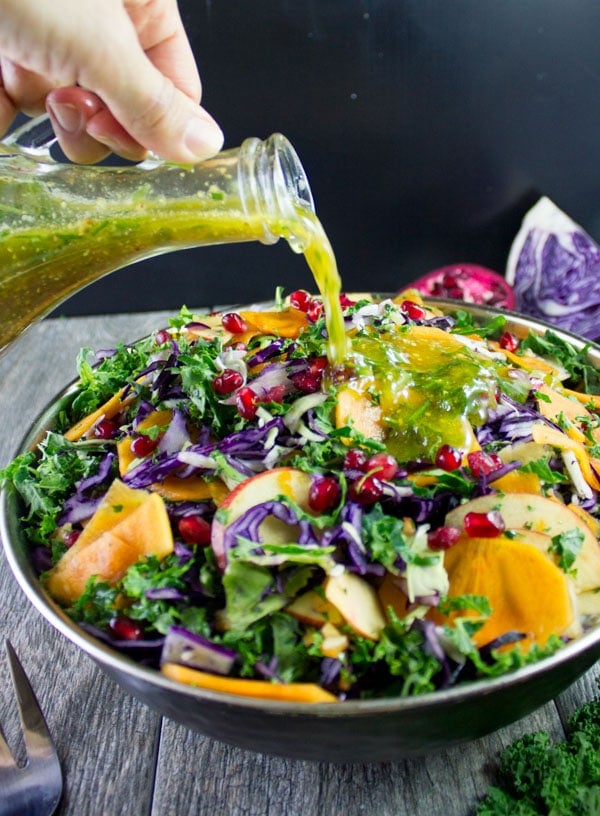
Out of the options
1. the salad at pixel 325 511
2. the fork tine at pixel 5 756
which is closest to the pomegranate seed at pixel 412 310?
the salad at pixel 325 511

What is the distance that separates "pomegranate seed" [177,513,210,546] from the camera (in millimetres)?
2314

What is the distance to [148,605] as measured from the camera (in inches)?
85.4

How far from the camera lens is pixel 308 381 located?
271 centimetres

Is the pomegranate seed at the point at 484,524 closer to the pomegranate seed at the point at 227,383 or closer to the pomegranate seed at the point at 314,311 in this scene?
the pomegranate seed at the point at 227,383

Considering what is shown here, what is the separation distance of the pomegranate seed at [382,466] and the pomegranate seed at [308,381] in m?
0.43

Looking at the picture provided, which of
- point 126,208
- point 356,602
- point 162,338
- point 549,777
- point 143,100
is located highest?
point 143,100

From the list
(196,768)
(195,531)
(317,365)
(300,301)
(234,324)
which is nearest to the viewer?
(195,531)

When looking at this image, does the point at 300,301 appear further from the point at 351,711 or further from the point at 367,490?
the point at 351,711

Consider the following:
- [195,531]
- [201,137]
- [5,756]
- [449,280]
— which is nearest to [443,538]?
[195,531]

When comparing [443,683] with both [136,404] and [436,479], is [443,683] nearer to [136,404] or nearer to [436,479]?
[436,479]

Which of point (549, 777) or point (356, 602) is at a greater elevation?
point (356, 602)

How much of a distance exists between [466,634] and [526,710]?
1.26ft

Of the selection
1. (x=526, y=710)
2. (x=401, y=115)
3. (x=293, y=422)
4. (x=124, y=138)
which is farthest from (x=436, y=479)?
(x=401, y=115)

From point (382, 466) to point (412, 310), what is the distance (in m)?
1.11
